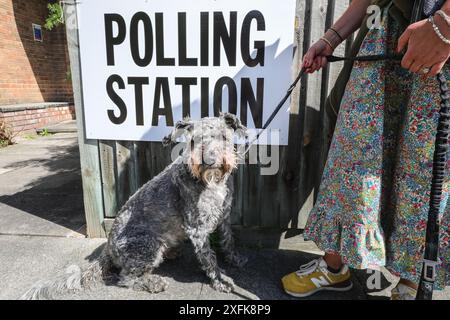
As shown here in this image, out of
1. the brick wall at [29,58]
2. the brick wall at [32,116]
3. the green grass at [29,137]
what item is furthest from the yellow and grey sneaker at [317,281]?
the brick wall at [29,58]

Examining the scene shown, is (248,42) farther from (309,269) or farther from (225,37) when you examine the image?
(309,269)

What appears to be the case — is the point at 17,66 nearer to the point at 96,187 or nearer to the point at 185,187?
the point at 96,187

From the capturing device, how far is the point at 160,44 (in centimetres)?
292

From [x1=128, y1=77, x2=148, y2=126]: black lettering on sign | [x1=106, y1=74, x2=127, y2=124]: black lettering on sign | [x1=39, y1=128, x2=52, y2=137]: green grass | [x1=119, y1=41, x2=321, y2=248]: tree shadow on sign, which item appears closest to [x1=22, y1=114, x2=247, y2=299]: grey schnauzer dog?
[x1=119, y1=41, x2=321, y2=248]: tree shadow on sign

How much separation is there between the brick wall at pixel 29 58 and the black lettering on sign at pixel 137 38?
28.4 feet

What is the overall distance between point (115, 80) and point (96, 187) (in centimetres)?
119

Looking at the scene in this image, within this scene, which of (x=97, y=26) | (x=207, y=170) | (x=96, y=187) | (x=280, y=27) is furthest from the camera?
(x=96, y=187)

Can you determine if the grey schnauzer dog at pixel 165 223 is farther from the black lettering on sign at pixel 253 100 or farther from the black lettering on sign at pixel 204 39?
the black lettering on sign at pixel 204 39

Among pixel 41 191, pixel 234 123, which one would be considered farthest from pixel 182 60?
pixel 41 191

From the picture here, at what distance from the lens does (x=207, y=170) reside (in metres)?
2.35

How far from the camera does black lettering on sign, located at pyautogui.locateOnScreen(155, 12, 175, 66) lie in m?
2.87

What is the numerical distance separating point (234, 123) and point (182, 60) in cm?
84

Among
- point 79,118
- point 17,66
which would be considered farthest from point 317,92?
point 17,66

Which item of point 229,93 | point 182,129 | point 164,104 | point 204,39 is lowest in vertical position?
point 182,129
